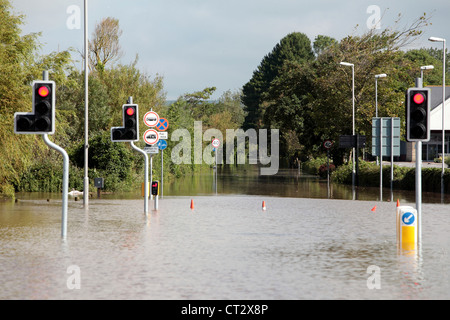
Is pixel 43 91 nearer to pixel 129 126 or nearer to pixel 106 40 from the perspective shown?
pixel 129 126

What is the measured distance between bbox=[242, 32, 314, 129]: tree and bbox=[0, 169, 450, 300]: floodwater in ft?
252

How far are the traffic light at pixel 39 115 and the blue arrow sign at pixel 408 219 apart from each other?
7.96 m

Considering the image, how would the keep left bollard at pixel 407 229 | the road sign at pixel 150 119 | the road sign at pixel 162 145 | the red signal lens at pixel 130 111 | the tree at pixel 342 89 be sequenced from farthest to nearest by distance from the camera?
the tree at pixel 342 89, the road sign at pixel 162 145, the road sign at pixel 150 119, the red signal lens at pixel 130 111, the keep left bollard at pixel 407 229

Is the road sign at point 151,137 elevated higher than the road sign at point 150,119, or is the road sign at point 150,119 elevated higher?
the road sign at point 150,119

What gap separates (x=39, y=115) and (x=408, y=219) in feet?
27.6

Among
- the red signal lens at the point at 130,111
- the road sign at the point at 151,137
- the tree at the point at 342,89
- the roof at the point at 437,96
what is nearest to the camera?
the red signal lens at the point at 130,111

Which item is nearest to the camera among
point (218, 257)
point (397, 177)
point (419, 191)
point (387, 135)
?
point (218, 257)

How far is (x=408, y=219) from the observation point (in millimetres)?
14273

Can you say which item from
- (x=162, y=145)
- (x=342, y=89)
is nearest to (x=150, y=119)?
(x=162, y=145)

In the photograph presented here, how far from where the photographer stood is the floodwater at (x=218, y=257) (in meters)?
9.20

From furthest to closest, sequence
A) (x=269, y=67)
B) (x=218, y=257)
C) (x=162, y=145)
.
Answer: (x=269, y=67), (x=162, y=145), (x=218, y=257)

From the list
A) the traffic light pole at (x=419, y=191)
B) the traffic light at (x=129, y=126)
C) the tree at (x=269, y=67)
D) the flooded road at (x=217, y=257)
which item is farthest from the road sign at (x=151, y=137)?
the tree at (x=269, y=67)

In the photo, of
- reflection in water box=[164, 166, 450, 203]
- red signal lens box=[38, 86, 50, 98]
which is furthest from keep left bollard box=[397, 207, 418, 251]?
reflection in water box=[164, 166, 450, 203]

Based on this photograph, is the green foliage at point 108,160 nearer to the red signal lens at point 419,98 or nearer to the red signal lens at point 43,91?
the red signal lens at point 43,91
